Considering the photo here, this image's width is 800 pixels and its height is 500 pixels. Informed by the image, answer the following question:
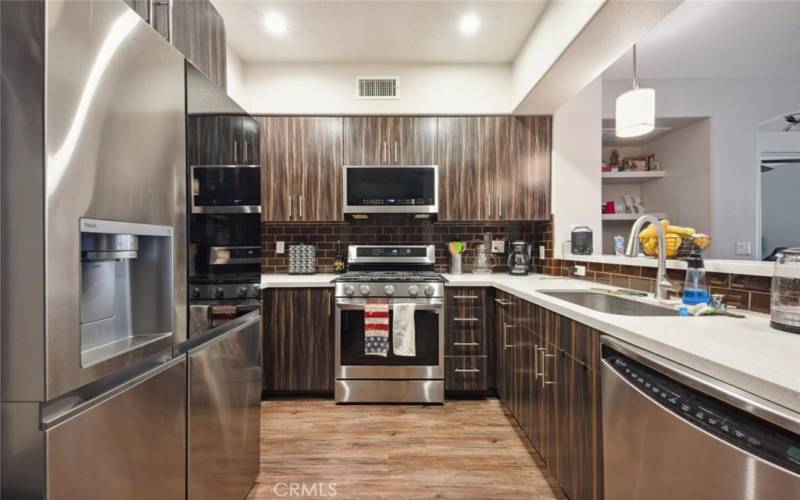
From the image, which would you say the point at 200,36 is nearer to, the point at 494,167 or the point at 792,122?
the point at 494,167

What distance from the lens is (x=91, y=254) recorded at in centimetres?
75

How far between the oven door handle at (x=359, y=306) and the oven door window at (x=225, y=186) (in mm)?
1186

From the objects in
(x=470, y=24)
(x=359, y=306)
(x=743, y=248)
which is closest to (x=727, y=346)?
(x=359, y=306)

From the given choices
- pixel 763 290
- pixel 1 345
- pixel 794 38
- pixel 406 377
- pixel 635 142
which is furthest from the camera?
pixel 635 142

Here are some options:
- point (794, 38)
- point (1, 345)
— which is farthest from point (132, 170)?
point (794, 38)

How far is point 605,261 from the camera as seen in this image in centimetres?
218

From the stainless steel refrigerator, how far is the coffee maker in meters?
2.59

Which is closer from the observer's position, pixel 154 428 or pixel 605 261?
pixel 154 428

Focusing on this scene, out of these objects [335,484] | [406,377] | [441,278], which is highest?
[441,278]

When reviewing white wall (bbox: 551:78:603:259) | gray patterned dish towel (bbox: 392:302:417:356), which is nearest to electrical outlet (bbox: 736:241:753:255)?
white wall (bbox: 551:78:603:259)

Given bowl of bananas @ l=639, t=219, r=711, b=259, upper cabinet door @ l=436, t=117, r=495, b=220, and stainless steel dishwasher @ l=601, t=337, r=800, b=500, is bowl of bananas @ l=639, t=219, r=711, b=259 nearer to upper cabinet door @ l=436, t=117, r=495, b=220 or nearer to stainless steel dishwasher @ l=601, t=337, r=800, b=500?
stainless steel dishwasher @ l=601, t=337, r=800, b=500

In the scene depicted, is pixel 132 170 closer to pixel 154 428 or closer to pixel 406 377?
pixel 154 428

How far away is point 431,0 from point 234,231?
6.28ft

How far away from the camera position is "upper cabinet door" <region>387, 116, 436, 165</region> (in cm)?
294
